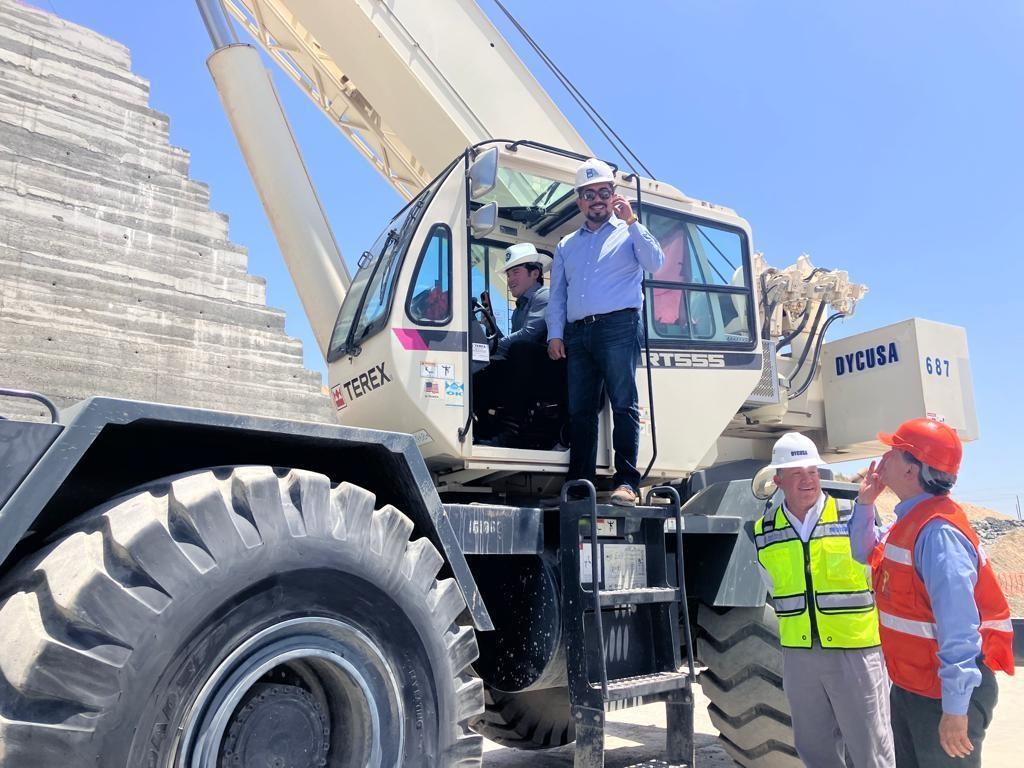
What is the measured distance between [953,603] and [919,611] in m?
0.22

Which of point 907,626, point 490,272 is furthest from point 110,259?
point 907,626

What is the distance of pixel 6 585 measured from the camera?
2.18 metres

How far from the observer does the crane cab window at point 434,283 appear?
12.8ft

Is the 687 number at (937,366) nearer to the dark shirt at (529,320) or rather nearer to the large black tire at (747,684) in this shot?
the large black tire at (747,684)

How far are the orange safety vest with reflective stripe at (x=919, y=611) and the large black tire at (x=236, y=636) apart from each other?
155 cm

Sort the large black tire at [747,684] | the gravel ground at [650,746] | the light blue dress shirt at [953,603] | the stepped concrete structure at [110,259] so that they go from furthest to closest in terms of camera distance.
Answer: the stepped concrete structure at [110,259] < the gravel ground at [650,746] < the large black tire at [747,684] < the light blue dress shirt at [953,603]

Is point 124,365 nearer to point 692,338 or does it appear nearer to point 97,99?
point 97,99

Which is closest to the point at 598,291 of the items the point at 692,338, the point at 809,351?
the point at 692,338

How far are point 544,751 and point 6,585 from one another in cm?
486

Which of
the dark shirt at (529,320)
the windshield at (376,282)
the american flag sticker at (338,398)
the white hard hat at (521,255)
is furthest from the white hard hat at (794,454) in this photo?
the american flag sticker at (338,398)

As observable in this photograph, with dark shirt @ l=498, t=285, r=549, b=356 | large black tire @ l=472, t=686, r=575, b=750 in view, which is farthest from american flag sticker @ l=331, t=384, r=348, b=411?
large black tire @ l=472, t=686, r=575, b=750

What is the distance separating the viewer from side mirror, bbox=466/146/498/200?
3939 millimetres

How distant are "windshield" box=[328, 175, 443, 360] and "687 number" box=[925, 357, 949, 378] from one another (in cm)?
425

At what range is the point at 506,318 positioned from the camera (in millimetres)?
4918
